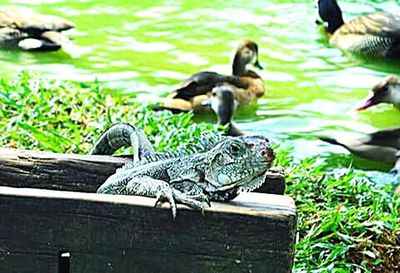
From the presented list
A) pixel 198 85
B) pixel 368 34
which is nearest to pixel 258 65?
pixel 198 85

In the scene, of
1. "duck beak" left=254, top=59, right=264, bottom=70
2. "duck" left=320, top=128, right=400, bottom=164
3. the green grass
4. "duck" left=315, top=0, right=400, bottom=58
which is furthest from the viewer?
"duck" left=315, top=0, right=400, bottom=58

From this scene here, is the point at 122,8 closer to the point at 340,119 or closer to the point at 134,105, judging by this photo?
the point at 340,119

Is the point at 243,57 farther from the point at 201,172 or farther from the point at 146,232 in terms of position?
the point at 146,232

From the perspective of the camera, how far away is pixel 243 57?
26.8ft

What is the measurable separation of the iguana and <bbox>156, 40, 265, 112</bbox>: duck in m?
3.96

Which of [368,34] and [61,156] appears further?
[368,34]

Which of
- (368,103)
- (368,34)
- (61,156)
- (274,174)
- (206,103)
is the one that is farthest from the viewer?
(368,34)

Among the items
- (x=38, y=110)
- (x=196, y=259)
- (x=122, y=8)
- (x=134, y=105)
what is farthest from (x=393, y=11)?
(x=196, y=259)

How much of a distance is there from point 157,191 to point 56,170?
719mm

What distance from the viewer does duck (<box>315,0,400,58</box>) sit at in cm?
954

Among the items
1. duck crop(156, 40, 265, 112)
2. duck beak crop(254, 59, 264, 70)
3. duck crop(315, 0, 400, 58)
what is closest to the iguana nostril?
duck crop(156, 40, 265, 112)

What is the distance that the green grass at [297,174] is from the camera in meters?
3.96

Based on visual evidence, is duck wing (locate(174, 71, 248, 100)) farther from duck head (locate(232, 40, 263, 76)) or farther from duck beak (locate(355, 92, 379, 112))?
duck beak (locate(355, 92, 379, 112))

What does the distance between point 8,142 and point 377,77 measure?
16.2 ft
